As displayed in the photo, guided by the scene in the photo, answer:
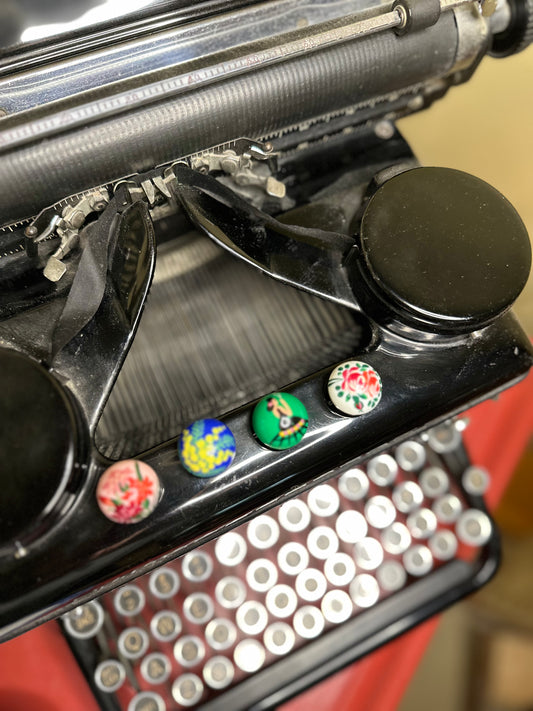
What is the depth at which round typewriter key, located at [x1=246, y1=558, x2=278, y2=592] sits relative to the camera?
1114mm

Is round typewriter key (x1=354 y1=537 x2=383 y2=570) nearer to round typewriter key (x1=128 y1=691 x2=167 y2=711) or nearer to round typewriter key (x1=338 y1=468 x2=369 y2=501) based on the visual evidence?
round typewriter key (x1=338 y1=468 x2=369 y2=501)

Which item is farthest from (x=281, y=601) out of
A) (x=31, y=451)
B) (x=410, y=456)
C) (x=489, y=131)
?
(x=489, y=131)

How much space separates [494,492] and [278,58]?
1055mm

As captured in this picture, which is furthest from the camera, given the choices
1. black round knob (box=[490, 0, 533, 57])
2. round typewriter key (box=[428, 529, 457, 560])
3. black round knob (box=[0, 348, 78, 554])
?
round typewriter key (box=[428, 529, 457, 560])

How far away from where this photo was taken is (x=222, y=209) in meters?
0.90

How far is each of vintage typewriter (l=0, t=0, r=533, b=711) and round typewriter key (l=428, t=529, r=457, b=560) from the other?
7.0 inches

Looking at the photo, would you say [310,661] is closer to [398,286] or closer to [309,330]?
[309,330]

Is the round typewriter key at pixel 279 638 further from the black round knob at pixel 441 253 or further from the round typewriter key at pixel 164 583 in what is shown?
the black round knob at pixel 441 253

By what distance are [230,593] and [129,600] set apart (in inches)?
7.0

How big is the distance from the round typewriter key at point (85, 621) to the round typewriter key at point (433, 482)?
2.14 feet

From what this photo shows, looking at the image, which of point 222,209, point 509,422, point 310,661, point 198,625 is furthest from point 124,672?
point 509,422

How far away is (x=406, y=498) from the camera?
1205mm

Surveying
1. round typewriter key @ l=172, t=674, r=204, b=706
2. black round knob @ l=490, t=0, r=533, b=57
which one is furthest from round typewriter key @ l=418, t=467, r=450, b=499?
black round knob @ l=490, t=0, r=533, b=57

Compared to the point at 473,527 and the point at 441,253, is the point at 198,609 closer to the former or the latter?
the point at 473,527
